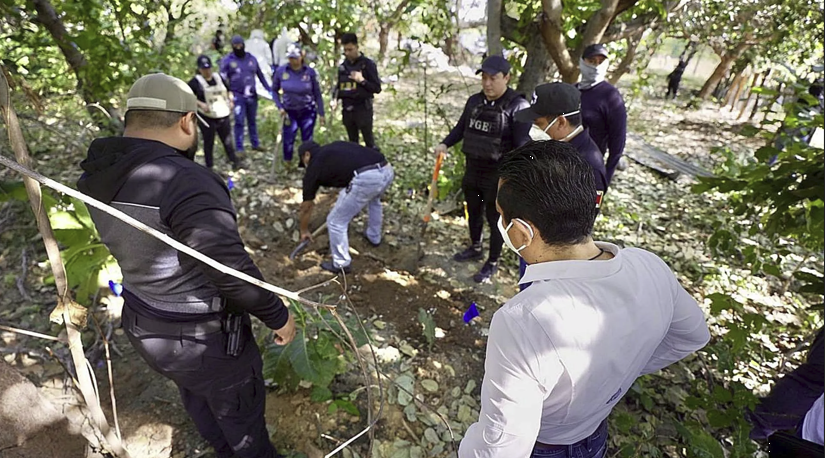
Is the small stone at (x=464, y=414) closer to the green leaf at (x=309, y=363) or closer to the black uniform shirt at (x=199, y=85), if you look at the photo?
the green leaf at (x=309, y=363)

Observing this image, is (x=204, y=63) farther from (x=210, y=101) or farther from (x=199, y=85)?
(x=210, y=101)

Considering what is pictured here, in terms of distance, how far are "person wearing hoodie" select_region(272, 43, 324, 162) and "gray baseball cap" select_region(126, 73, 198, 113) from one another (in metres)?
4.39

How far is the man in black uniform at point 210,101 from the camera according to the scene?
218 inches

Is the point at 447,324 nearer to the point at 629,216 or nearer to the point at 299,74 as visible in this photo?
the point at 629,216

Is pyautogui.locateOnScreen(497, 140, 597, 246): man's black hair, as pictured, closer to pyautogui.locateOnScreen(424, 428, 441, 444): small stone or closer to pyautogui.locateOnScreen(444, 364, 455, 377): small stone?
pyautogui.locateOnScreen(424, 428, 441, 444): small stone

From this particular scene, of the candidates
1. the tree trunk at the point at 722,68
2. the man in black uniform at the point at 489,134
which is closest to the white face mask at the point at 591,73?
the man in black uniform at the point at 489,134

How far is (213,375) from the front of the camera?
1813 millimetres

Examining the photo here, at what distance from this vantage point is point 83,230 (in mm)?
3596

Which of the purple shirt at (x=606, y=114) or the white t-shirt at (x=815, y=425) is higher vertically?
the purple shirt at (x=606, y=114)

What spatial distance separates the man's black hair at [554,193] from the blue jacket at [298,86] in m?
5.19

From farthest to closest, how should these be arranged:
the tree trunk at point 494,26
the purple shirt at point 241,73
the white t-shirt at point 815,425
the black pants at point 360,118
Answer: the purple shirt at point 241,73
the black pants at point 360,118
the tree trunk at point 494,26
the white t-shirt at point 815,425

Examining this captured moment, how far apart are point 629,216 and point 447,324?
334 cm

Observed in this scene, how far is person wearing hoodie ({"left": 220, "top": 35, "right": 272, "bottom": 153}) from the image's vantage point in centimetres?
624

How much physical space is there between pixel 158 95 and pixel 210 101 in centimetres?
450
